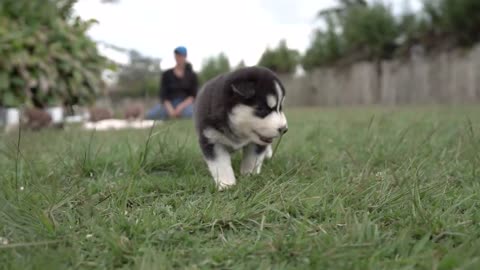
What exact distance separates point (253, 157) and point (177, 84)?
17.3ft

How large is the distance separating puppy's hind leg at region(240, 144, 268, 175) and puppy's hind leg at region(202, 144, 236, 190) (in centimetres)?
20

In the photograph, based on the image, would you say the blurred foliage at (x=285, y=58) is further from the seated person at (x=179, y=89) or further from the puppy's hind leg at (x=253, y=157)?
the puppy's hind leg at (x=253, y=157)

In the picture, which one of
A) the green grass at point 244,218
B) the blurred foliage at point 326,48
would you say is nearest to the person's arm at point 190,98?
the green grass at point 244,218

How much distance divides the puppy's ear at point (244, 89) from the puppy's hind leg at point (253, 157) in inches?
18.6

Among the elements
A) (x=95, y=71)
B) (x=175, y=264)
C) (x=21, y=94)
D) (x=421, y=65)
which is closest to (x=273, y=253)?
(x=175, y=264)

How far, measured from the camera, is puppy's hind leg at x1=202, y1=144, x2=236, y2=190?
2434 mm

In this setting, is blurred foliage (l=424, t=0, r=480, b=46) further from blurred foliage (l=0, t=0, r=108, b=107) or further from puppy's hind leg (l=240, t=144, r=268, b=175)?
puppy's hind leg (l=240, t=144, r=268, b=175)

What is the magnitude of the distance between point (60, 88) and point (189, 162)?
16.9 feet

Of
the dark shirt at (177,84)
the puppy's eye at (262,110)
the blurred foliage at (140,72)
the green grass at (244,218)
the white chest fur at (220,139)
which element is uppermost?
the blurred foliage at (140,72)

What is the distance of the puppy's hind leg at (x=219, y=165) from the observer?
7.98 feet

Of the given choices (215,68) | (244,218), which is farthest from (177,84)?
(215,68)

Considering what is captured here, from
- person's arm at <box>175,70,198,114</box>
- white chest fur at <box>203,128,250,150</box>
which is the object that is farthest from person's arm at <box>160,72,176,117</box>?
white chest fur at <box>203,128,250,150</box>

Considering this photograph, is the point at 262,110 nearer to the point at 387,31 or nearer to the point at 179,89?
the point at 179,89

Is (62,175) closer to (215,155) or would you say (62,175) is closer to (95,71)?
(215,155)
